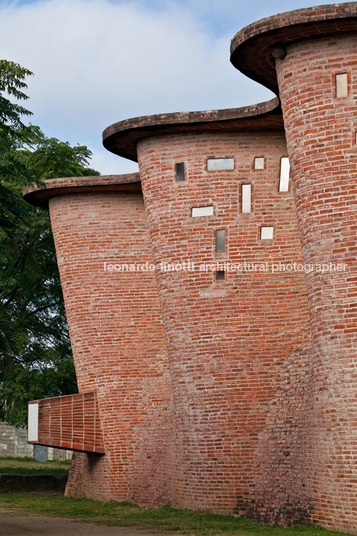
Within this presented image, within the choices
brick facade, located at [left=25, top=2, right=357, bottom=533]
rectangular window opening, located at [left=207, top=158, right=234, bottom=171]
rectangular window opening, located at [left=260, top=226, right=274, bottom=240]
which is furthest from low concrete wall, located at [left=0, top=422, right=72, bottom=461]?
rectangular window opening, located at [left=260, top=226, right=274, bottom=240]

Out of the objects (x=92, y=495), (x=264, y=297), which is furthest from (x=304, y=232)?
(x=92, y=495)

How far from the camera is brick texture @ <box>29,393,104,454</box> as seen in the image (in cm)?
2156

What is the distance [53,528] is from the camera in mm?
15836

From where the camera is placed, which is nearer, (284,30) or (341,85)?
(284,30)

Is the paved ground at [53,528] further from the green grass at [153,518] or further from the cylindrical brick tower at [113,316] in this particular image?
the cylindrical brick tower at [113,316]

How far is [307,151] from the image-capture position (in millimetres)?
14977

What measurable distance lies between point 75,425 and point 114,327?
247 centimetres

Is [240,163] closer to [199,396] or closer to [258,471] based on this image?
[199,396]

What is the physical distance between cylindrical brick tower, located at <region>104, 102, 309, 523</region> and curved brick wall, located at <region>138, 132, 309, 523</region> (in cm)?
2

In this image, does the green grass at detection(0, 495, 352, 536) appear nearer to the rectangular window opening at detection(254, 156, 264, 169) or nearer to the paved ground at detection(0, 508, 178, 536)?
the paved ground at detection(0, 508, 178, 536)

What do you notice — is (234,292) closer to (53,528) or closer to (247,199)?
(247,199)

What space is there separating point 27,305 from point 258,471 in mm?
14784

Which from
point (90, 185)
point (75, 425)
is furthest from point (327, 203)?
point (75, 425)

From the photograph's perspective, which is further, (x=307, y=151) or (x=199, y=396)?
(x=199, y=396)
